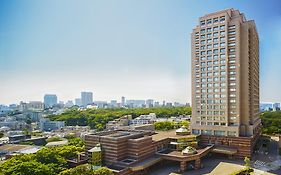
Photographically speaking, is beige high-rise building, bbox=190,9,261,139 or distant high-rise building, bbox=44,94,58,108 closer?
beige high-rise building, bbox=190,9,261,139

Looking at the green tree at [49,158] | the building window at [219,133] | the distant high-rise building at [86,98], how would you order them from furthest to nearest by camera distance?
the distant high-rise building at [86,98], the building window at [219,133], the green tree at [49,158]

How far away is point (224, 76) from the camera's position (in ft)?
85.3

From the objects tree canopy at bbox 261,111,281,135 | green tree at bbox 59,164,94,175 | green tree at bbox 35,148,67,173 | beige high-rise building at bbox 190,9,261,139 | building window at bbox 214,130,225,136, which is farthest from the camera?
tree canopy at bbox 261,111,281,135

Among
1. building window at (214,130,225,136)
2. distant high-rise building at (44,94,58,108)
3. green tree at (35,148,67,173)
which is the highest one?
distant high-rise building at (44,94,58,108)

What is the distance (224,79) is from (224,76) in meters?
0.33

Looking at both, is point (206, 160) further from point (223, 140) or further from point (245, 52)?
point (245, 52)

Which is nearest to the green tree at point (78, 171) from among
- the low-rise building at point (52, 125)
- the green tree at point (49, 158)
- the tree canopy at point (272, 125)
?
the green tree at point (49, 158)

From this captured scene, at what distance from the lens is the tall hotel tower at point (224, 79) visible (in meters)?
25.5

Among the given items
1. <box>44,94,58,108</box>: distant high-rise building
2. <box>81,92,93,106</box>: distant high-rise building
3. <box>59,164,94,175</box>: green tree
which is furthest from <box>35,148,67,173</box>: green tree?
<box>44,94,58,108</box>: distant high-rise building

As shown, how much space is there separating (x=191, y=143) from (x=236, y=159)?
4679 millimetres

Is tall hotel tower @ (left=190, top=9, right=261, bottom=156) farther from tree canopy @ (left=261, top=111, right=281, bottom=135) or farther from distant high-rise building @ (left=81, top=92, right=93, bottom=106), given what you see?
distant high-rise building @ (left=81, top=92, right=93, bottom=106)

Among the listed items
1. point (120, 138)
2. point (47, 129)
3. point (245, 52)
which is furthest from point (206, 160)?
point (47, 129)

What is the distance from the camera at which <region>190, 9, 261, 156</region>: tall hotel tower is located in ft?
83.5

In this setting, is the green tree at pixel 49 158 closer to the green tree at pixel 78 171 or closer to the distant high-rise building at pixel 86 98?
the green tree at pixel 78 171
